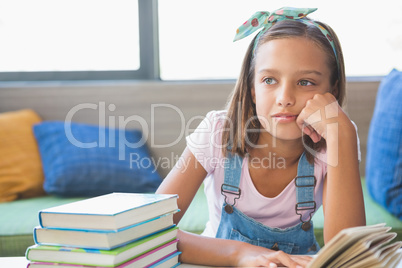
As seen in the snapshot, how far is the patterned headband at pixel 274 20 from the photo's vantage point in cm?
116

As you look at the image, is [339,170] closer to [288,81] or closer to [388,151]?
[288,81]

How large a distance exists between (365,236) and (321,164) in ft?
1.94

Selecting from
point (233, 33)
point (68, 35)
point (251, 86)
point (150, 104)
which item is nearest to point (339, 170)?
point (251, 86)

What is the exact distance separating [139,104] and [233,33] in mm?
679

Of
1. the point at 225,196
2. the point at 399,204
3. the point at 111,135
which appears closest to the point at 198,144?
the point at 225,196

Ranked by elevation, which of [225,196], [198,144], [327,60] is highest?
[327,60]

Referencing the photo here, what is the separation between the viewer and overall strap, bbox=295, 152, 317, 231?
1.17m

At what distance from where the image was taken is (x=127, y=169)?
199cm

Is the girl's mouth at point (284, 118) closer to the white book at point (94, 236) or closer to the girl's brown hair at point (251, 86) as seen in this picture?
the girl's brown hair at point (251, 86)

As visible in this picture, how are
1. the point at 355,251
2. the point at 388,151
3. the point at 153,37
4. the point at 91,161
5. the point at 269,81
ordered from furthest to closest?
the point at 153,37
the point at 91,161
the point at 388,151
the point at 269,81
the point at 355,251

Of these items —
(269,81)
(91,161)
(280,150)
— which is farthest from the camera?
(91,161)

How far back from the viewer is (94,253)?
65 centimetres

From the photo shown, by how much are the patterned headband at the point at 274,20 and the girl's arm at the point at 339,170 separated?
0.21 metres

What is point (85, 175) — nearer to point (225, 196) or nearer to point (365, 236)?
point (225, 196)
